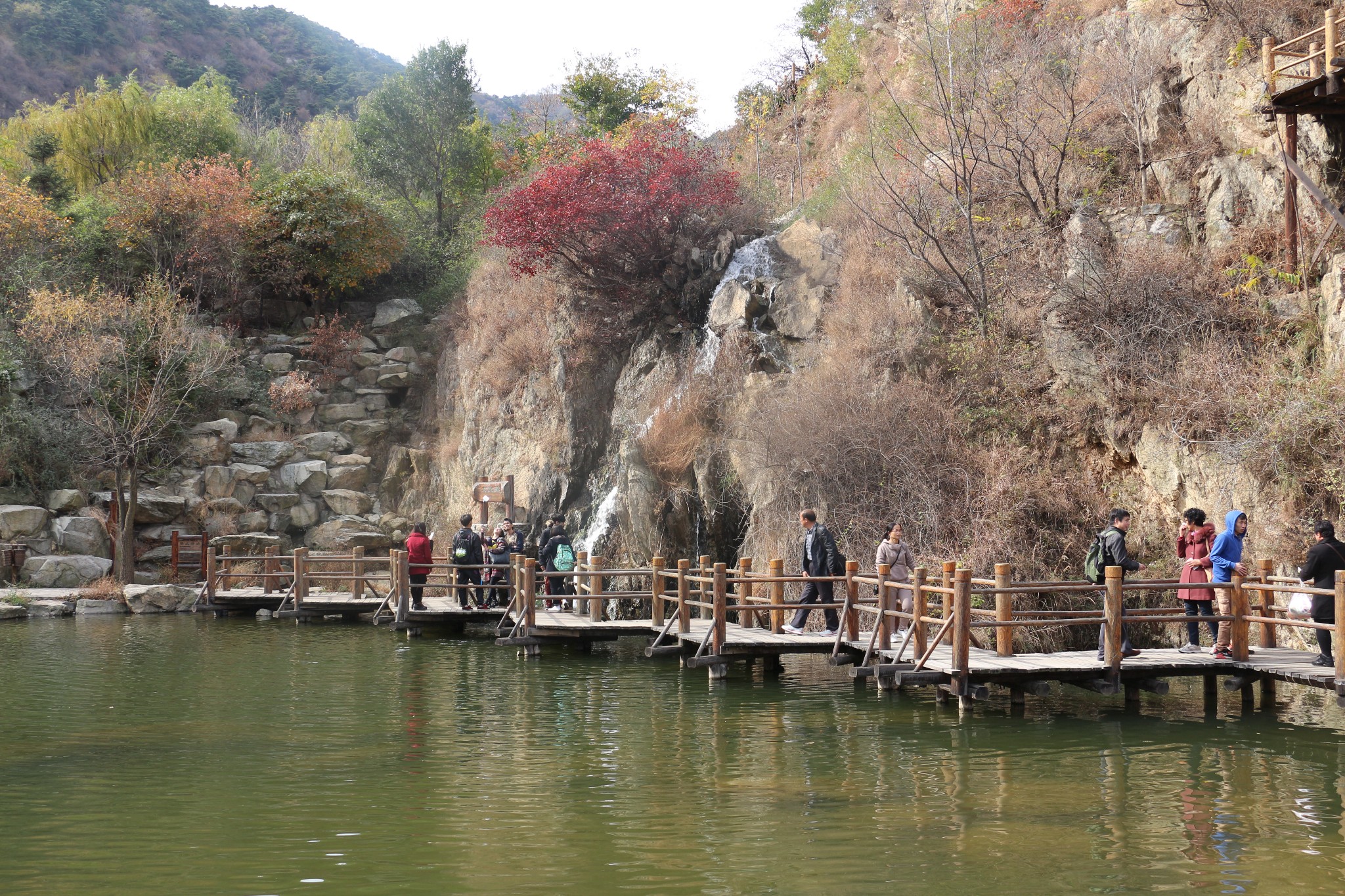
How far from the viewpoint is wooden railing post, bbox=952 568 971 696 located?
12.4 meters

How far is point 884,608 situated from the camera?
1379cm

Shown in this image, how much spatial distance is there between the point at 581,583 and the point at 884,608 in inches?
367

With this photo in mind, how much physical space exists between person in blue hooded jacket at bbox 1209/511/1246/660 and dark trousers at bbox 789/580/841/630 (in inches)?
190

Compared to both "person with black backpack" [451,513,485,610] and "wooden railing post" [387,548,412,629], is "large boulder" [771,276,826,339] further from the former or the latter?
"wooden railing post" [387,548,412,629]

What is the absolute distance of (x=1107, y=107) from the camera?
2359 cm

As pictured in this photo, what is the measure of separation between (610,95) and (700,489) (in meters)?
21.1

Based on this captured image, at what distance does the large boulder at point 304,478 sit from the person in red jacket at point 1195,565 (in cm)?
2515

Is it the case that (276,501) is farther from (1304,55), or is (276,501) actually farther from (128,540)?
(1304,55)

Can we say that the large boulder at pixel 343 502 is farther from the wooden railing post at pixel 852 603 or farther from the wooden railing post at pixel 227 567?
the wooden railing post at pixel 852 603

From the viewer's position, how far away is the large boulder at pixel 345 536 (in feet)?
101

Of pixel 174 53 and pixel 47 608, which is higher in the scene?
pixel 174 53

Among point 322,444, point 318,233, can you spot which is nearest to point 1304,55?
point 322,444

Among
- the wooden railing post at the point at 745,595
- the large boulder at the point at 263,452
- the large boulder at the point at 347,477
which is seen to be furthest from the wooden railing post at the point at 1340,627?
the large boulder at the point at 263,452

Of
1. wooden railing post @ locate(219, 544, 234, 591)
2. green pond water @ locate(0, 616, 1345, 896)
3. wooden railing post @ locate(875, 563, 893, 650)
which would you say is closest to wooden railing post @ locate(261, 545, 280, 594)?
wooden railing post @ locate(219, 544, 234, 591)
